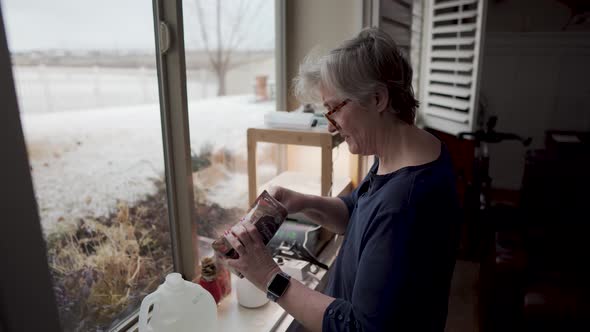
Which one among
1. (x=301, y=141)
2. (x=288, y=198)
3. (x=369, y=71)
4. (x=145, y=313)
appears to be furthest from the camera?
(x=301, y=141)

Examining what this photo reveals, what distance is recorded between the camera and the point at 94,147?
1106 mm

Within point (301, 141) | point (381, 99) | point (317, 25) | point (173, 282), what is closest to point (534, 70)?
point (317, 25)

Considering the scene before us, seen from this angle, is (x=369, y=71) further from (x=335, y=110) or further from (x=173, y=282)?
(x=173, y=282)

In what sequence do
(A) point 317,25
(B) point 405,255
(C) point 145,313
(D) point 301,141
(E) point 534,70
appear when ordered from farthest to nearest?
1. (E) point 534,70
2. (A) point 317,25
3. (D) point 301,141
4. (C) point 145,313
5. (B) point 405,255

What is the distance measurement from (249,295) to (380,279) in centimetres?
63

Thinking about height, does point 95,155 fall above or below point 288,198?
above

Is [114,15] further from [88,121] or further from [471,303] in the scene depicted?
[471,303]

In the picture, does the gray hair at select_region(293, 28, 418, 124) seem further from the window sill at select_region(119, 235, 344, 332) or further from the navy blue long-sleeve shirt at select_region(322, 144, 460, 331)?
the window sill at select_region(119, 235, 344, 332)

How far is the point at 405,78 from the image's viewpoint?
39.0 inches

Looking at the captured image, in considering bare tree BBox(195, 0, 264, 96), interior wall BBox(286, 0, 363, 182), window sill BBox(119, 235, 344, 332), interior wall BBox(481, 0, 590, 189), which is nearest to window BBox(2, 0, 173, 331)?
window sill BBox(119, 235, 344, 332)

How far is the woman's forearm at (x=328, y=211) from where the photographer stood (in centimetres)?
128

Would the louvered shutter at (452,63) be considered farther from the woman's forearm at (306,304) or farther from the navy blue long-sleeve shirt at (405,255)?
the woman's forearm at (306,304)

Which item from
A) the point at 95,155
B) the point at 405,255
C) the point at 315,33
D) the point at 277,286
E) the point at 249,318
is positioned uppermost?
the point at 315,33

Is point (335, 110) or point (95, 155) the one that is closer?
point (335, 110)
